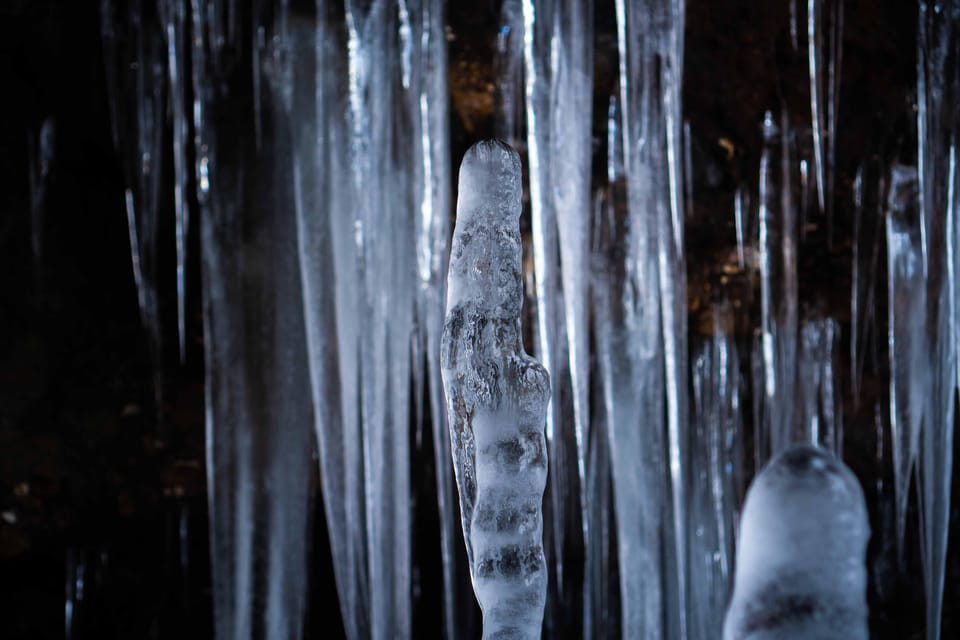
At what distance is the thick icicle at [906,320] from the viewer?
446 cm

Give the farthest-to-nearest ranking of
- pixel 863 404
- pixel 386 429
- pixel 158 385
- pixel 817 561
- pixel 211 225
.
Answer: pixel 863 404 < pixel 158 385 < pixel 211 225 < pixel 386 429 < pixel 817 561

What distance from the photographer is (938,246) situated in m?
4.27

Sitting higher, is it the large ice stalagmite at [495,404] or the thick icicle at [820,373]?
the large ice stalagmite at [495,404]

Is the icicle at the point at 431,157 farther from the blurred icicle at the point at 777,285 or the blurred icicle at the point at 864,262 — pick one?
the blurred icicle at the point at 864,262

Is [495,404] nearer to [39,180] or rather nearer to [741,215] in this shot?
[741,215]

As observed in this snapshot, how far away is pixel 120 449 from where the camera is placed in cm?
506

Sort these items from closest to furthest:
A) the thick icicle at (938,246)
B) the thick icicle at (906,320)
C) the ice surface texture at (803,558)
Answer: the ice surface texture at (803,558)
the thick icicle at (938,246)
the thick icicle at (906,320)

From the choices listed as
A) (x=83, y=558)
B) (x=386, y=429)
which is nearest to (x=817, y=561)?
(x=386, y=429)

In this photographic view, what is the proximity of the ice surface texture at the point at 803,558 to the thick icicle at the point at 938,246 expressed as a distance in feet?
9.75

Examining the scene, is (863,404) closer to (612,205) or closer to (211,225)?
(612,205)

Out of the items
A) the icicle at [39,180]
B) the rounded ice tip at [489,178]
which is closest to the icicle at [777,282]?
the icicle at [39,180]

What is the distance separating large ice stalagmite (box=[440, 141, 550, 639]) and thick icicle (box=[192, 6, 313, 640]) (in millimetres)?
2853

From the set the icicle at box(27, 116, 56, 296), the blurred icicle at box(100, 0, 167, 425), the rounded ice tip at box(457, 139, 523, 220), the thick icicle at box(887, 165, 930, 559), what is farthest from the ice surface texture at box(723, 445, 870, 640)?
the icicle at box(27, 116, 56, 296)

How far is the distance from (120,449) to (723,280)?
2.90 m
